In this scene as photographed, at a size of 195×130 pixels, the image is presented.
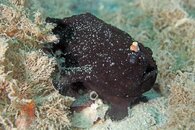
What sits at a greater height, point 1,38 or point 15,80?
point 1,38

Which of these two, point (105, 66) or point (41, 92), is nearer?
point (41, 92)

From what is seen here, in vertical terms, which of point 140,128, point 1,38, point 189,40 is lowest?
point 140,128

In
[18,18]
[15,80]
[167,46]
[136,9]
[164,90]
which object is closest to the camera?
[15,80]

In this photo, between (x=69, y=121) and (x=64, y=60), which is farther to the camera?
(x=64, y=60)

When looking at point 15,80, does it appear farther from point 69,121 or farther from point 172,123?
point 172,123

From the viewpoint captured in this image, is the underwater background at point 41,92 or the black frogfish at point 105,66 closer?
the underwater background at point 41,92

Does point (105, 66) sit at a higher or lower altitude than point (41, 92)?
higher

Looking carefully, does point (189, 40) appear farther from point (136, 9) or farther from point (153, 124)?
point (153, 124)

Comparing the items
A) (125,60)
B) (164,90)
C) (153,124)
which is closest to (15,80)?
(125,60)

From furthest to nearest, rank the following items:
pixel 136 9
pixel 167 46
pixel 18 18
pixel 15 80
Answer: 1. pixel 136 9
2. pixel 167 46
3. pixel 18 18
4. pixel 15 80

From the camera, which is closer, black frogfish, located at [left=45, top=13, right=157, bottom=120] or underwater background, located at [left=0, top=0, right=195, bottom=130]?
underwater background, located at [left=0, top=0, right=195, bottom=130]
